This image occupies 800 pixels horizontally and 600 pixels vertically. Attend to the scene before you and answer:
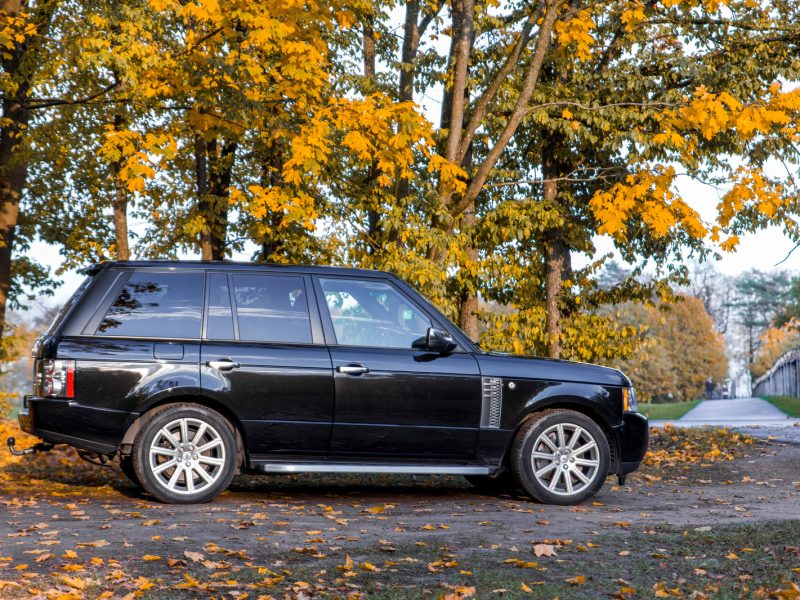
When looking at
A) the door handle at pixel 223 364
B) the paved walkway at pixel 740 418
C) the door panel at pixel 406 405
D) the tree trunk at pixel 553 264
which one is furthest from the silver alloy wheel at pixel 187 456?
the paved walkway at pixel 740 418

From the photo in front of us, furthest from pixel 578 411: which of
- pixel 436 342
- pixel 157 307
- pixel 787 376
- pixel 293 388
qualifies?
pixel 787 376

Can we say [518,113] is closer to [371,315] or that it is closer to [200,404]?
[371,315]

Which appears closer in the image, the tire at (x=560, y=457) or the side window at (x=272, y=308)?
the side window at (x=272, y=308)

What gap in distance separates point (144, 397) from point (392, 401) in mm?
1919

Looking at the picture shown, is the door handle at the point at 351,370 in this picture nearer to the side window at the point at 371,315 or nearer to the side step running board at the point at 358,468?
the side window at the point at 371,315

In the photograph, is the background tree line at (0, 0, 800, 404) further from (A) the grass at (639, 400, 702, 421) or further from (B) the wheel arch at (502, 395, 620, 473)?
(A) the grass at (639, 400, 702, 421)

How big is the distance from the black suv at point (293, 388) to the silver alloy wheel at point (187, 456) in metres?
0.01

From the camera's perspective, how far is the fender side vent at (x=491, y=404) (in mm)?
8789

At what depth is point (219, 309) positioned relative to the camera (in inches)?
338

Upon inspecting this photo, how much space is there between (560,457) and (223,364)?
2865 millimetres

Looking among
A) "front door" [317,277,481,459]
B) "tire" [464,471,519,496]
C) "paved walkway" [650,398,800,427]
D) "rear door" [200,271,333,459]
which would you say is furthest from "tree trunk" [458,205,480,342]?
"rear door" [200,271,333,459]

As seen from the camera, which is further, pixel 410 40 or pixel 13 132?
pixel 410 40

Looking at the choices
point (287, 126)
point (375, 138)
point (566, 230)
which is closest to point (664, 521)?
point (375, 138)

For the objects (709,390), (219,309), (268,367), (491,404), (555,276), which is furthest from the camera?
(709,390)
